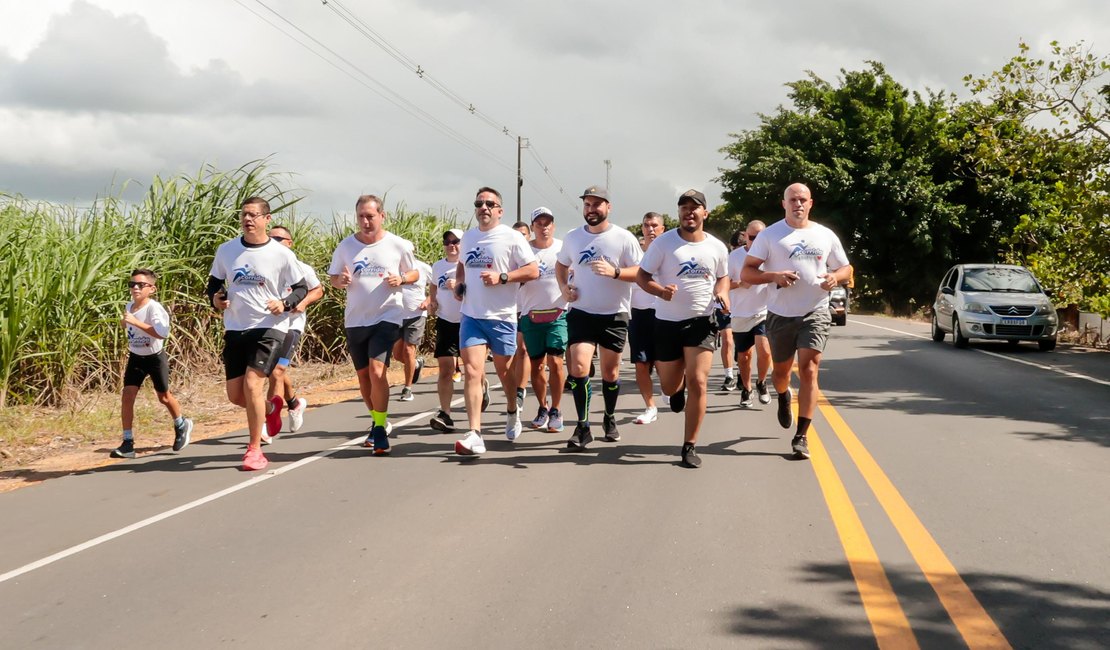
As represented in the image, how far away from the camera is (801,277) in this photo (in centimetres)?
770

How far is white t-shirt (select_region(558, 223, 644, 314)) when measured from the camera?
27.1 ft

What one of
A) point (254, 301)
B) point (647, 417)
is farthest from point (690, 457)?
point (254, 301)

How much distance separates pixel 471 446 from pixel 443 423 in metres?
1.78

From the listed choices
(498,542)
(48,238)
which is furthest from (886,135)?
(498,542)

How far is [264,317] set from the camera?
776cm

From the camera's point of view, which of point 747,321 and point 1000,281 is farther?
point 1000,281

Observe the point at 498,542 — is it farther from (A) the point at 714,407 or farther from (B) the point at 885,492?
(A) the point at 714,407

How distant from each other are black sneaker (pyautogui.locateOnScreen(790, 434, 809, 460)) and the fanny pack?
2451mm

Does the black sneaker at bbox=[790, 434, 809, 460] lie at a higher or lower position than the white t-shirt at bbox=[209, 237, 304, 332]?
lower

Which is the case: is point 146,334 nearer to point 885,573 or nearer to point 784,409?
point 784,409

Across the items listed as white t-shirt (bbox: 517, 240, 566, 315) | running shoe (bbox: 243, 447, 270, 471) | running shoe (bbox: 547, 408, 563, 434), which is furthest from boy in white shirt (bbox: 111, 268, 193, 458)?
running shoe (bbox: 547, 408, 563, 434)

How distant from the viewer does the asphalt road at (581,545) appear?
4086 mm

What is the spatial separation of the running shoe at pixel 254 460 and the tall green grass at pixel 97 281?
3255 mm

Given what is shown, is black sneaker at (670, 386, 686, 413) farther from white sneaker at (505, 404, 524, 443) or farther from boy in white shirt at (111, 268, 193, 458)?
boy in white shirt at (111, 268, 193, 458)
